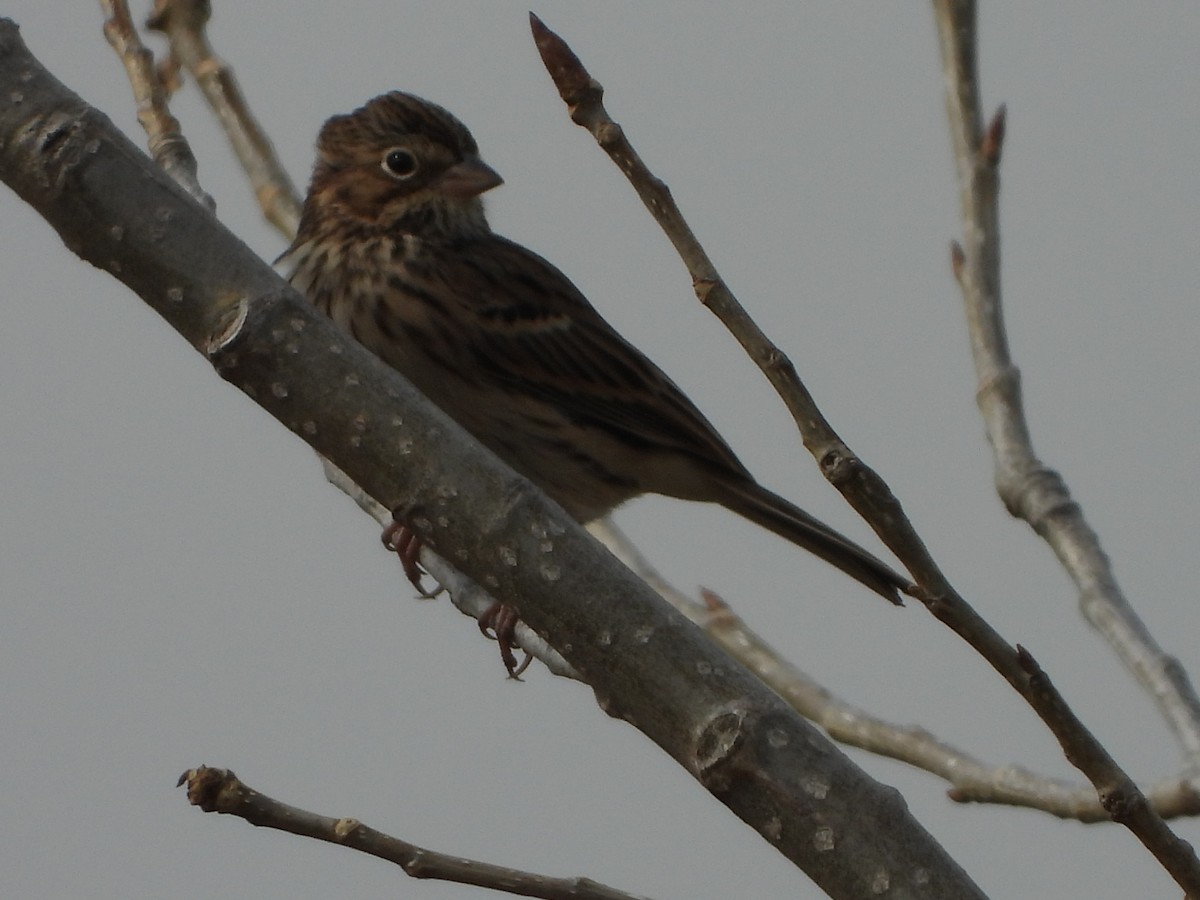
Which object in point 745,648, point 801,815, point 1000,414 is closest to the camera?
point 801,815

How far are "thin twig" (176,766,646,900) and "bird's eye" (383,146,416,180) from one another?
3.45 meters

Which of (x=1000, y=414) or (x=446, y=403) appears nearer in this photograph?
(x=1000, y=414)

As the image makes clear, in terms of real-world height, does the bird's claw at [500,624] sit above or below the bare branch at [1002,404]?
below

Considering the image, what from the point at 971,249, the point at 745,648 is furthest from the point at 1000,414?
the point at 745,648

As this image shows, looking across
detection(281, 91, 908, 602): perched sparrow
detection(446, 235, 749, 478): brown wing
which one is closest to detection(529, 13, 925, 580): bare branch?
detection(281, 91, 908, 602): perched sparrow

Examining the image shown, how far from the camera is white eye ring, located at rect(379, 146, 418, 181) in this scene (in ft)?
18.8

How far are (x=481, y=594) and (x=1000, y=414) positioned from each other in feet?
4.68

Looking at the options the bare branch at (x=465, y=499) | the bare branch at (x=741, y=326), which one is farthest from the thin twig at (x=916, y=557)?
the bare branch at (x=465, y=499)

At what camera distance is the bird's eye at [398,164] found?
575cm

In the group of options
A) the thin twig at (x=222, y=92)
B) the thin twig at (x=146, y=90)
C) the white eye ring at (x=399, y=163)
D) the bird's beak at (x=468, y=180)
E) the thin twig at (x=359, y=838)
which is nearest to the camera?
the thin twig at (x=359, y=838)

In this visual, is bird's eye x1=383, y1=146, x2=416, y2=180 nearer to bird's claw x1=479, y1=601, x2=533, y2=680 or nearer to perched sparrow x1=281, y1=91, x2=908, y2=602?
perched sparrow x1=281, y1=91, x2=908, y2=602

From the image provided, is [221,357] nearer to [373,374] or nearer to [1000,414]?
[373,374]

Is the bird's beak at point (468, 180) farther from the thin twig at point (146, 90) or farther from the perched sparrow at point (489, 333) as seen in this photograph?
the thin twig at point (146, 90)

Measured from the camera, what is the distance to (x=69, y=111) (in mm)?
2617
